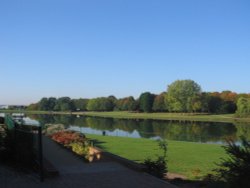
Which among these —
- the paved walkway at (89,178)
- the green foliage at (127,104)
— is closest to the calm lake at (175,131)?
the paved walkway at (89,178)

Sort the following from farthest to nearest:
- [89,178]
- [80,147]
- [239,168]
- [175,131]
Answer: [175,131] → [80,147] → [89,178] → [239,168]

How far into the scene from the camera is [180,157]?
20.3 metres

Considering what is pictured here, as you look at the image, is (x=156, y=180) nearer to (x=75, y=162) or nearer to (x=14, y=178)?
(x=14, y=178)

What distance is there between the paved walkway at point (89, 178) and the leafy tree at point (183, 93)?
110 metres

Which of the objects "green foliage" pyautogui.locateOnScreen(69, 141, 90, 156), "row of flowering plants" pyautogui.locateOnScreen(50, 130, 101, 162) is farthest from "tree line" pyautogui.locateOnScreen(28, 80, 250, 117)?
"green foliage" pyautogui.locateOnScreen(69, 141, 90, 156)

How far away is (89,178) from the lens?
998 cm

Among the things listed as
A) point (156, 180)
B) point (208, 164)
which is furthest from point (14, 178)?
point (208, 164)

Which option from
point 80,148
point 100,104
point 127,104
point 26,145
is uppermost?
point 100,104

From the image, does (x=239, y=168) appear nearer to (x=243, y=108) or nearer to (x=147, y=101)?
(x=243, y=108)

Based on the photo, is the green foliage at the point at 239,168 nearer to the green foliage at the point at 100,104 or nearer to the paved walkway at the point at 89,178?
the paved walkway at the point at 89,178

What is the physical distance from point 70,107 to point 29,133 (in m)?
187

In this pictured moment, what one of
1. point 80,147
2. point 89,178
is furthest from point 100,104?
point 89,178

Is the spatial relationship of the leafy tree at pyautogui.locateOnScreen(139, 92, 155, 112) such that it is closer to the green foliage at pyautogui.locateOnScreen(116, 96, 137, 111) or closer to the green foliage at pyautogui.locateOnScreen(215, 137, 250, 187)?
the green foliage at pyautogui.locateOnScreen(116, 96, 137, 111)

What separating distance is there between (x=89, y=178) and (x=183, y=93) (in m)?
113
